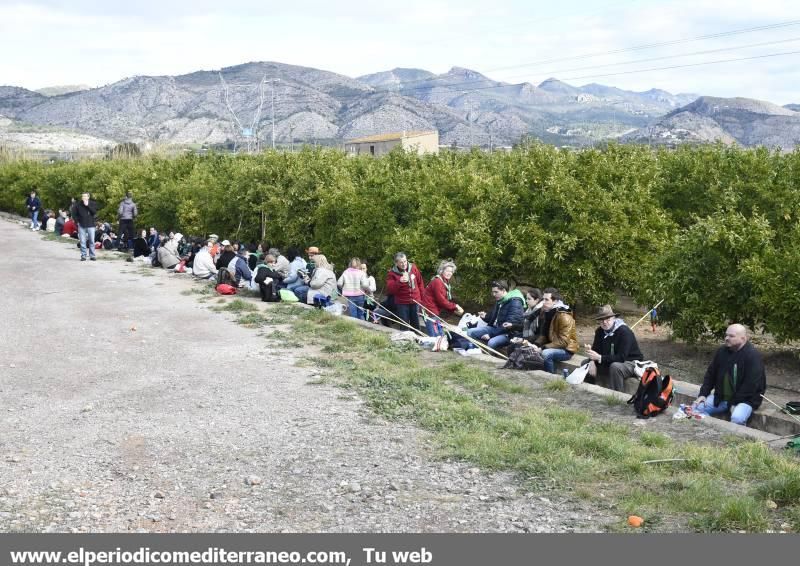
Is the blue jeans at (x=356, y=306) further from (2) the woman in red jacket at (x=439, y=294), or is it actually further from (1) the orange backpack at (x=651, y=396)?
(1) the orange backpack at (x=651, y=396)

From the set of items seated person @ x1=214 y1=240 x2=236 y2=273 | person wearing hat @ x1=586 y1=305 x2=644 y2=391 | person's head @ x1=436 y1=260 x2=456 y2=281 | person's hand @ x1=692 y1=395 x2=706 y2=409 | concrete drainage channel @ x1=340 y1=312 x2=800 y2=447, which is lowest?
concrete drainage channel @ x1=340 y1=312 x2=800 y2=447

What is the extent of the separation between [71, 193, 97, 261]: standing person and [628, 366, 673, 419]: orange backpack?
1808 centimetres

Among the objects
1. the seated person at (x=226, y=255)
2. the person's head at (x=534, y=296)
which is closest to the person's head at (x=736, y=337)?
the person's head at (x=534, y=296)

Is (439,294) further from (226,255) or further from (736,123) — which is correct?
(736,123)

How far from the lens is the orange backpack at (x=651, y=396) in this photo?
324 inches

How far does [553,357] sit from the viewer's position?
10.7 metres

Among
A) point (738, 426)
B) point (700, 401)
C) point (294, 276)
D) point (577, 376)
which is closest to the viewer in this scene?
point (738, 426)

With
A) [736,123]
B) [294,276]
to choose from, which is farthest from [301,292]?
[736,123]

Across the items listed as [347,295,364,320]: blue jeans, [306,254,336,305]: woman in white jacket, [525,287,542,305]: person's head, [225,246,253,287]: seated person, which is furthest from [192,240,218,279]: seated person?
[525,287,542,305]: person's head

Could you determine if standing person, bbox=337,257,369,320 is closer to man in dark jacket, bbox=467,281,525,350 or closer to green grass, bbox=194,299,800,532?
man in dark jacket, bbox=467,281,525,350

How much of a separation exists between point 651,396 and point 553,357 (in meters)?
2.49

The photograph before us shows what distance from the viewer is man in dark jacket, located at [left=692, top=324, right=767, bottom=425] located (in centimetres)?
813
